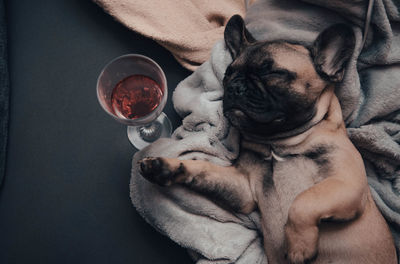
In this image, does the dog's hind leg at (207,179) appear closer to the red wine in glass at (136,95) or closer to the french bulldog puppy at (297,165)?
the french bulldog puppy at (297,165)

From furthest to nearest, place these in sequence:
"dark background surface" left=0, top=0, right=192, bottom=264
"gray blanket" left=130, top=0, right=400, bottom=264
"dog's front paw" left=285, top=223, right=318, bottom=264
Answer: "dark background surface" left=0, top=0, right=192, bottom=264
"gray blanket" left=130, top=0, right=400, bottom=264
"dog's front paw" left=285, top=223, right=318, bottom=264

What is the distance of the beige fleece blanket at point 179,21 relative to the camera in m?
1.65

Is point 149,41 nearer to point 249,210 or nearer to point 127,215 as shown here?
point 127,215

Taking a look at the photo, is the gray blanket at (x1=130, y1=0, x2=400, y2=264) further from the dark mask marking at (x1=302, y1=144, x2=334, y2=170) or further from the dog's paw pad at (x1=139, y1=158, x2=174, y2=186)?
the dark mask marking at (x1=302, y1=144, x2=334, y2=170)

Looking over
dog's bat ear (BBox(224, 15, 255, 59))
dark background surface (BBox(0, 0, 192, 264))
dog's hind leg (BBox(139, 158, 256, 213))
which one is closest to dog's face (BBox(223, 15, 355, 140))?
dog's bat ear (BBox(224, 15, 255, 59))

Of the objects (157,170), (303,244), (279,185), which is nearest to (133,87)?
(157,170)

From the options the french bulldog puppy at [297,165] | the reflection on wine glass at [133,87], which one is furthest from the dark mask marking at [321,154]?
the reflection on wine glass at [133,87]

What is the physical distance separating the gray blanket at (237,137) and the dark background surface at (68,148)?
0.25 meters

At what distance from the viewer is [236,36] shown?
55.0 inches

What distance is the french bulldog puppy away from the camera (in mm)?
1132

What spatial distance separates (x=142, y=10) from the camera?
1661 mm

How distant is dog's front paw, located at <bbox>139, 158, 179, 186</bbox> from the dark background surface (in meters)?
0.45

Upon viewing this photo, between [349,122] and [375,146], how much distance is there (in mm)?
157

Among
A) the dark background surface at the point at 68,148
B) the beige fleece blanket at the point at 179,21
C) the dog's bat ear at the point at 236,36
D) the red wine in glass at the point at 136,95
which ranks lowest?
the dark background surface at the point at 68,148
